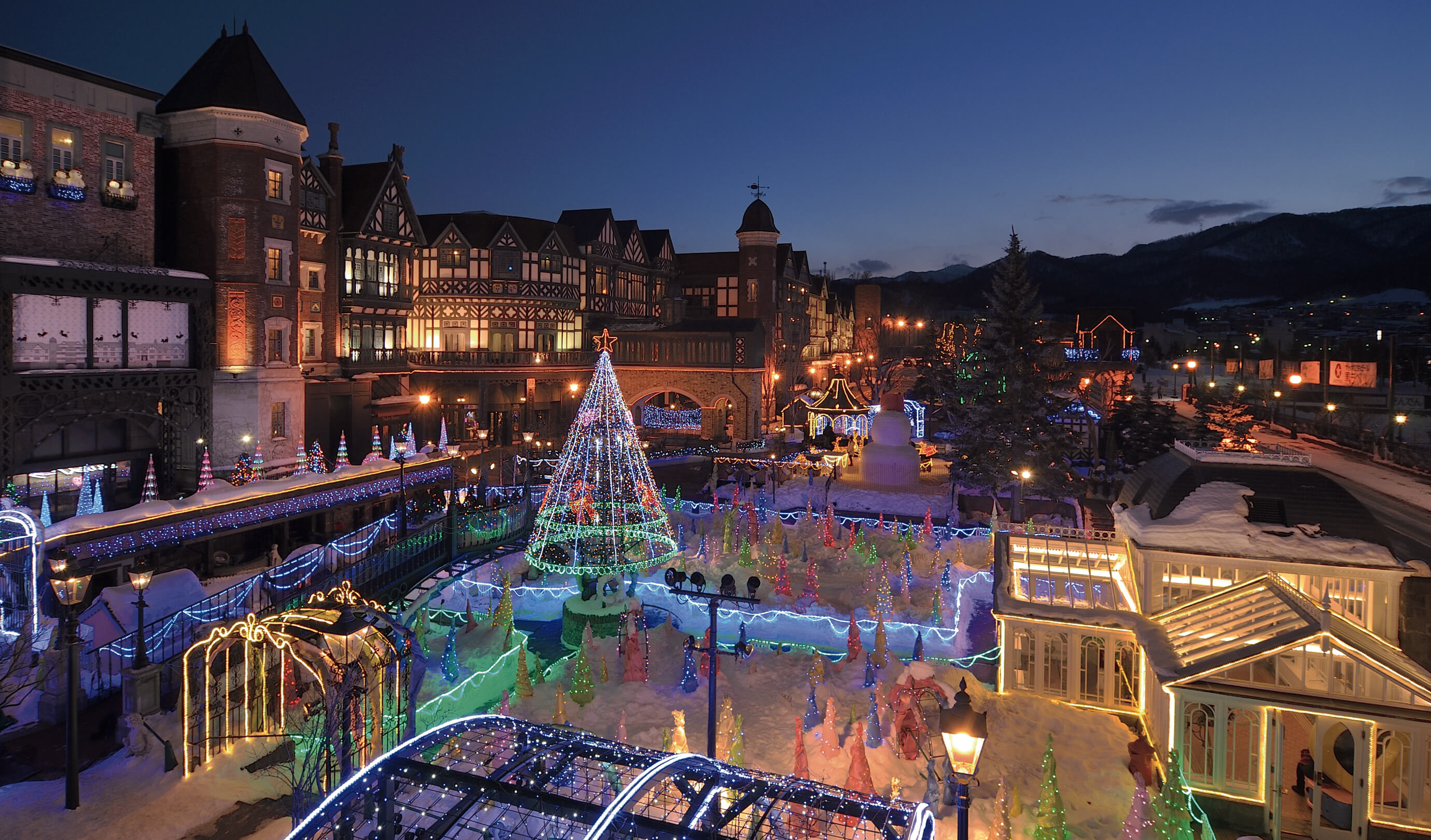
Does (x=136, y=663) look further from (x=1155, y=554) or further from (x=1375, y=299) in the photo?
(x=1375, y=299)

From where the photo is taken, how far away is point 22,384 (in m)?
20.1

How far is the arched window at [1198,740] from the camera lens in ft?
34.9

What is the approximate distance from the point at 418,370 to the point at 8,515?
25546 millimetres

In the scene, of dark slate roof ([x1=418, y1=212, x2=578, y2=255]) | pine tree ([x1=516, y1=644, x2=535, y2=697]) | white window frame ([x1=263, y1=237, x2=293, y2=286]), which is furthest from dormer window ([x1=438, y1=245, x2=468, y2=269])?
pine tree ([x1=516, y1=644, x2=535, y2=697])

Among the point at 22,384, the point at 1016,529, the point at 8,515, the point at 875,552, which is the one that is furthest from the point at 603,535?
the point at 22,384

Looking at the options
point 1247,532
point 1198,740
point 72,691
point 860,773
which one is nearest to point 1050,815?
Result: point 860,773

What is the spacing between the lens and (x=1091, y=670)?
13234mm

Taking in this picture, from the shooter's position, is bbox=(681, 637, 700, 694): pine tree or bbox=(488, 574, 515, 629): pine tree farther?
bbox=(488, 574, 515, 629): pine tree

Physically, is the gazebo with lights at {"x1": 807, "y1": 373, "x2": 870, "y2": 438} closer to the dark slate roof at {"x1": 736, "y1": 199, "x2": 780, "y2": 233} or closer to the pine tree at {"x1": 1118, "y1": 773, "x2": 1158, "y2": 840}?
the dark slate roof at {"x1": 736, "y1": 199, "x2": 780, "y2": 233}

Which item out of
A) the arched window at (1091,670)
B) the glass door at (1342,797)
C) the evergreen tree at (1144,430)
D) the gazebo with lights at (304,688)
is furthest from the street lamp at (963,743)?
the evergreen tree at (1144,430)

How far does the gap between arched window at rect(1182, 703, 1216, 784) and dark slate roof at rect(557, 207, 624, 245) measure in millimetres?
42063

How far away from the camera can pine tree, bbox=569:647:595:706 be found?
1366 centimetres

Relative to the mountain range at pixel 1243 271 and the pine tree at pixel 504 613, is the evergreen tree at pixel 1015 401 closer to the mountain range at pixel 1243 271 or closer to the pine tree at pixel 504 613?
the pine tree at pixel 504 613

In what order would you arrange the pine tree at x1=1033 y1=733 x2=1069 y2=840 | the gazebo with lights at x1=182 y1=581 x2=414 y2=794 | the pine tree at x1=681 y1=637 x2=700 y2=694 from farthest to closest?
1. the pine tree at x1=681 y1=637 x2=700 y2=694
2. the gazebo with lights at x1=182 y1=581 x2=414 y2=794
3. the pine tree at x1=1033 y1=733 x2=1069 y2=840
